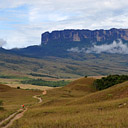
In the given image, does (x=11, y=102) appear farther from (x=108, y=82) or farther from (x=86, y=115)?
(x=108, y=82)

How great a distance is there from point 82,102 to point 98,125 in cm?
2595

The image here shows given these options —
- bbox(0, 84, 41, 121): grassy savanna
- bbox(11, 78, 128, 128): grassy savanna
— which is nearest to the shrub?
bbox(0, 84, 41, 121): grassy savanna

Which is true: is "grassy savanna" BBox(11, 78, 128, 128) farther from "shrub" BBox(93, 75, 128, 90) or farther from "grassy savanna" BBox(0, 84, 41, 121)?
"shrub" BBox(93, 75, 128, 90)

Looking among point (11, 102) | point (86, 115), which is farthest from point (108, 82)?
point (86, 115)

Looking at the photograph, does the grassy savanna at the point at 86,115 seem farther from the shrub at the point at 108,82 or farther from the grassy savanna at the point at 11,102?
the shrub at the point at 108,82

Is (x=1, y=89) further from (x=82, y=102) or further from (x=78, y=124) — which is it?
(x=78, y=124)

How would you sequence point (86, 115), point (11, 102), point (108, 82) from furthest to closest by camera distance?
point (108, 82) → point (11, 102) → point (86, 115)

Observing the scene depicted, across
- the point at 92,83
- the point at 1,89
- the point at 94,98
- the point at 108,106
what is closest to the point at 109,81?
the point at 92,83

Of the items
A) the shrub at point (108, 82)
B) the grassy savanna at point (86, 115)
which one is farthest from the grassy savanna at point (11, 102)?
the shrub at point (108, 82)

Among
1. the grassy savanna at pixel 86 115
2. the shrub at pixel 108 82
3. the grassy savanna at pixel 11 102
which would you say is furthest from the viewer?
the shrub at pixel 108 82

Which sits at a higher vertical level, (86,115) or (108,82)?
(86,115)

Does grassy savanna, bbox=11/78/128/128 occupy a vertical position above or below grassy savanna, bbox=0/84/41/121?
above

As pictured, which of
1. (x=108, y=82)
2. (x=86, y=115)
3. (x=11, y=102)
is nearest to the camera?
(x=86, y=115)

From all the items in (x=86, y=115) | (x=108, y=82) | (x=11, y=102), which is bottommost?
(x=11, y=102)
